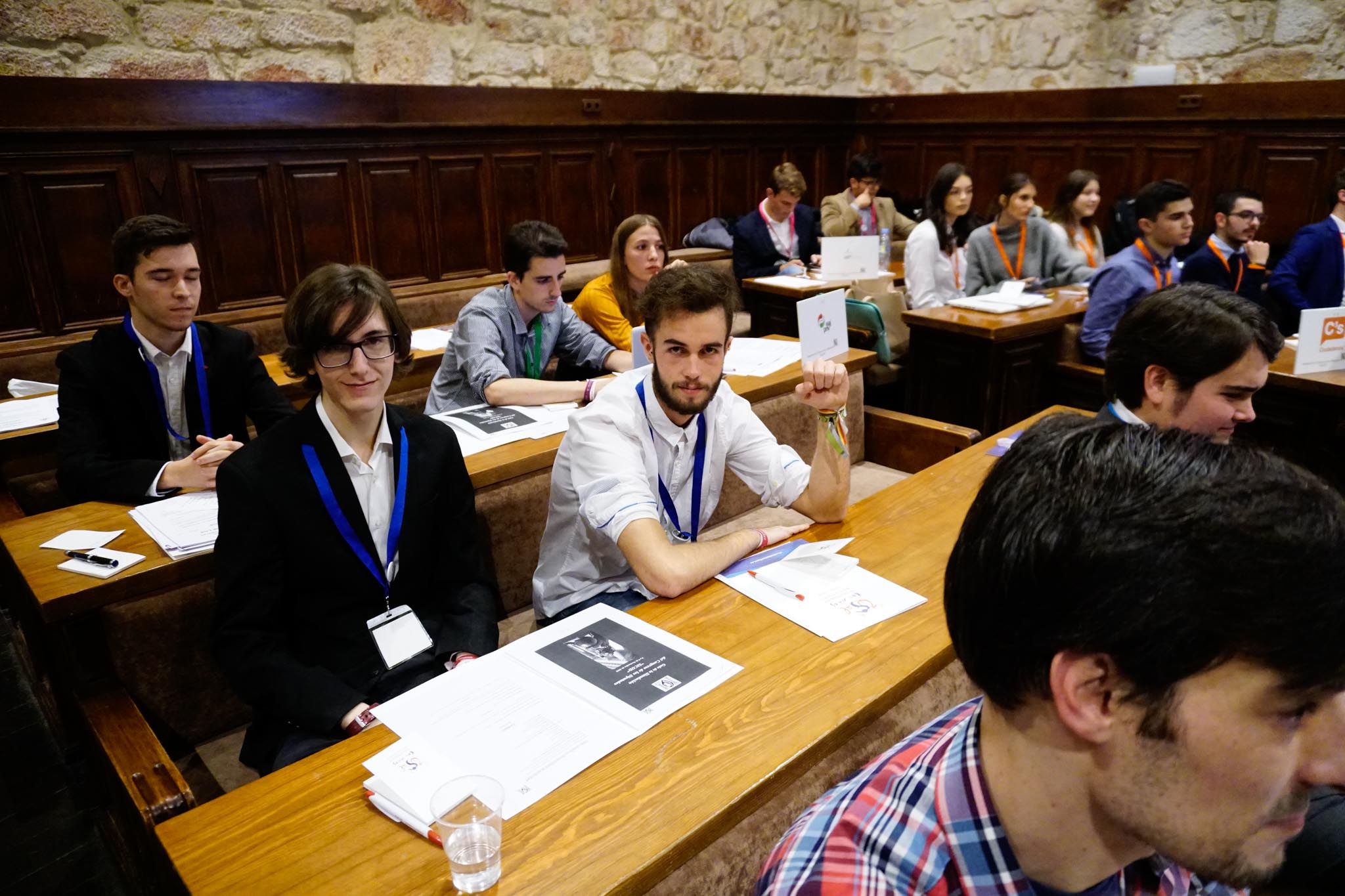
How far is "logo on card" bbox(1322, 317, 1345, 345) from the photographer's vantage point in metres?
3.38

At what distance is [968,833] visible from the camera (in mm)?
766

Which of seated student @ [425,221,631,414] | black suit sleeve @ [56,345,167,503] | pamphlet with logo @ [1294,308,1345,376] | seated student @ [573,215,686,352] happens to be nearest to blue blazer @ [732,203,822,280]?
seated student @ [573,215,686,352]

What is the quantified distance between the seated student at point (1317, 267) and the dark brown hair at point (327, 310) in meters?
4.75

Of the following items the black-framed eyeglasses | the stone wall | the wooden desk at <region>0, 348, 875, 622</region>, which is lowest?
the wooden desk at <region>0, 348, 875, 622</region>

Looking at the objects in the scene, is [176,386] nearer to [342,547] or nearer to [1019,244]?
[342,547]

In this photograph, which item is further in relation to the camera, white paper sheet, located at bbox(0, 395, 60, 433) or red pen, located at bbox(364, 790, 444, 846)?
white paper sheet, located at bbox(0, 395, 60, 433)

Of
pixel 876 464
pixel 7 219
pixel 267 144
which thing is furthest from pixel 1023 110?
pixel 7 219

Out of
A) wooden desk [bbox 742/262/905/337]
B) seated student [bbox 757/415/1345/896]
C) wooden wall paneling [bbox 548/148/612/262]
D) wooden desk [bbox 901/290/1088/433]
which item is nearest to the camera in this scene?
seated student [bbox 757/415/1345/896]

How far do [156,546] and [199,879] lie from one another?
103 cm

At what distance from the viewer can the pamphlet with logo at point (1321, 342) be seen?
335cm

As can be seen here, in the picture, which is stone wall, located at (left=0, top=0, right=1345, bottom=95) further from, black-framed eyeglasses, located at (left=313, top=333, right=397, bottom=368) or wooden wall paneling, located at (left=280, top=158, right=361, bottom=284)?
black-framed eyeglasses, located at (left=313, top=333, right=397, bottom=368)

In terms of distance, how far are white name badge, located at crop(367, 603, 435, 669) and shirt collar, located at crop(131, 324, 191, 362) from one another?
1.38 m

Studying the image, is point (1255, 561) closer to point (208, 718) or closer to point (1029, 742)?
point (1029, 742)

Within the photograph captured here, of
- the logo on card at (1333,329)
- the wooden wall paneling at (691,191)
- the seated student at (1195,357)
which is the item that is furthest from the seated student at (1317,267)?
the wooden wall paneling at (691,191)
